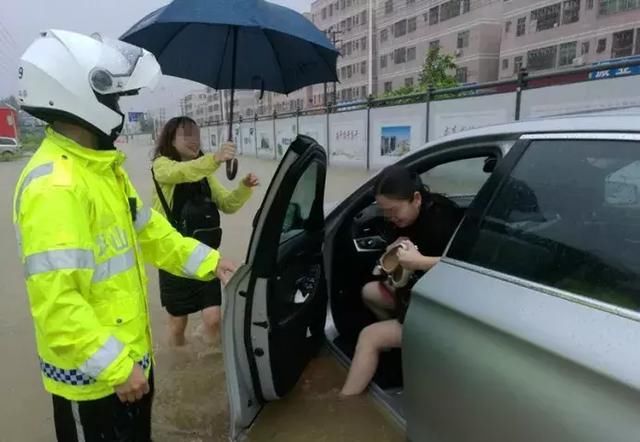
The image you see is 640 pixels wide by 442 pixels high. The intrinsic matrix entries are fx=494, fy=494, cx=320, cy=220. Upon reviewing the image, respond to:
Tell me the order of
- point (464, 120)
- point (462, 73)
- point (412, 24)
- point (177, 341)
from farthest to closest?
point (412, 24)
point (462, 73)
point (464, 120)
point (177, 341)

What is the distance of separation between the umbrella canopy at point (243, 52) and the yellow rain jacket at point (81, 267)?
1.45 metres

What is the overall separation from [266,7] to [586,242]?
2073 millimetres

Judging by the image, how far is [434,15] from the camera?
47.2m

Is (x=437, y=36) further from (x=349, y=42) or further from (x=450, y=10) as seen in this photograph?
(x=349, y=42)

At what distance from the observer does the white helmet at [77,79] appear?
149cm

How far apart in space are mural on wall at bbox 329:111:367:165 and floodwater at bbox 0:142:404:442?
1007 centimetres

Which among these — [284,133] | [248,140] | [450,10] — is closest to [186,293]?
[284,133]

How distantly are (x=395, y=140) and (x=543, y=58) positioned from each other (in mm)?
31631

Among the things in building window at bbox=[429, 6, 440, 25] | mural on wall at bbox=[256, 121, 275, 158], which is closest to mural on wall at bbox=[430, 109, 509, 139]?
mural on wall at bbox=[256, 121, 275, 158]

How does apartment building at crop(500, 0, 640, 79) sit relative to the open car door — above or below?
above

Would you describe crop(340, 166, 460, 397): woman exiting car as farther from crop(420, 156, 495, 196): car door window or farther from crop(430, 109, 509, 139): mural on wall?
crop(430, 109, 509, 139): mural on wall

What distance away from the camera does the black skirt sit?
3004mm

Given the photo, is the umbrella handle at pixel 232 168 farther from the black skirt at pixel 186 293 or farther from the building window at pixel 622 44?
the building window at pixel 622 44

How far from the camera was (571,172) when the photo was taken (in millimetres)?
1467
